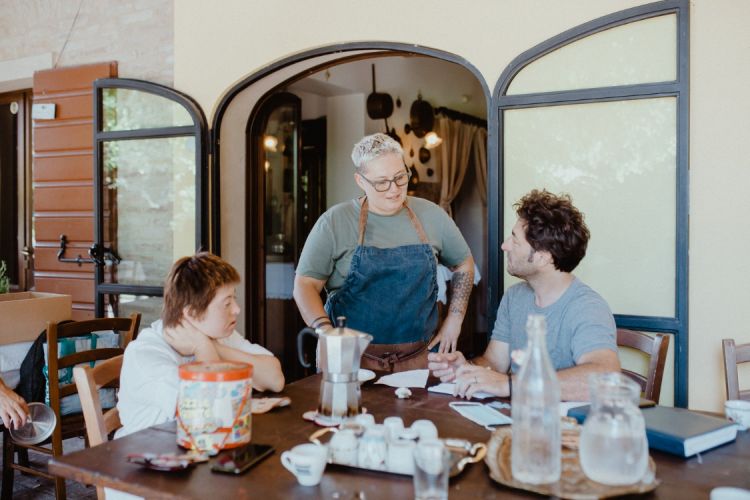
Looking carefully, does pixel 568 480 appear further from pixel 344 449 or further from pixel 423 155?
pixel 423 155

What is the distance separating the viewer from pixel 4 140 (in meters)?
6.05

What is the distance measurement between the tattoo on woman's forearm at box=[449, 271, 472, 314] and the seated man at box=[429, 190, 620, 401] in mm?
627

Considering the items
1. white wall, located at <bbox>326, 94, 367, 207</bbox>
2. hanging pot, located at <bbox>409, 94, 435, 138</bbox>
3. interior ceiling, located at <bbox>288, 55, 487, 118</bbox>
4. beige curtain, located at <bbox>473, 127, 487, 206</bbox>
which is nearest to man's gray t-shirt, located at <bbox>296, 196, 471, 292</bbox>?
interior ceiling, located at <bbox>288, 55, 487, 118</bbox>

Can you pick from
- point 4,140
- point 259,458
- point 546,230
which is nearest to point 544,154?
point 546,230

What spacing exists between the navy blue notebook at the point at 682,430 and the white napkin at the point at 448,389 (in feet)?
1.18

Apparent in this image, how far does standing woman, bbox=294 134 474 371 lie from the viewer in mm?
2828

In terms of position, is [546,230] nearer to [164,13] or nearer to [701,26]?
[701,26]

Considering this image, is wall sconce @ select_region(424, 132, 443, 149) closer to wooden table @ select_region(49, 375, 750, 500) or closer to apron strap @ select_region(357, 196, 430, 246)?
apron strap @ select_region(357, 196, 430, 246)

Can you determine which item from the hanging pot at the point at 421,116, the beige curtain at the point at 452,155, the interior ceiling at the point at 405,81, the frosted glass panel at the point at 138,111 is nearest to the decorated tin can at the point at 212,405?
the frosted glass panel at the point at 138,111

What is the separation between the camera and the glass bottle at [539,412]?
132cm

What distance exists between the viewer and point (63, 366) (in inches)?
110

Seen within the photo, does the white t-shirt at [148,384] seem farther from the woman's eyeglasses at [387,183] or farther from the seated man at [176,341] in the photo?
the woman's eyeglasses at [387,183]

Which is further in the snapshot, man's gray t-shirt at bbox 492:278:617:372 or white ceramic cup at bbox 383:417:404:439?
man's gray t-shirt at bbox 492:278:617:372

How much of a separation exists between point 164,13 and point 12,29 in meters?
1.79
